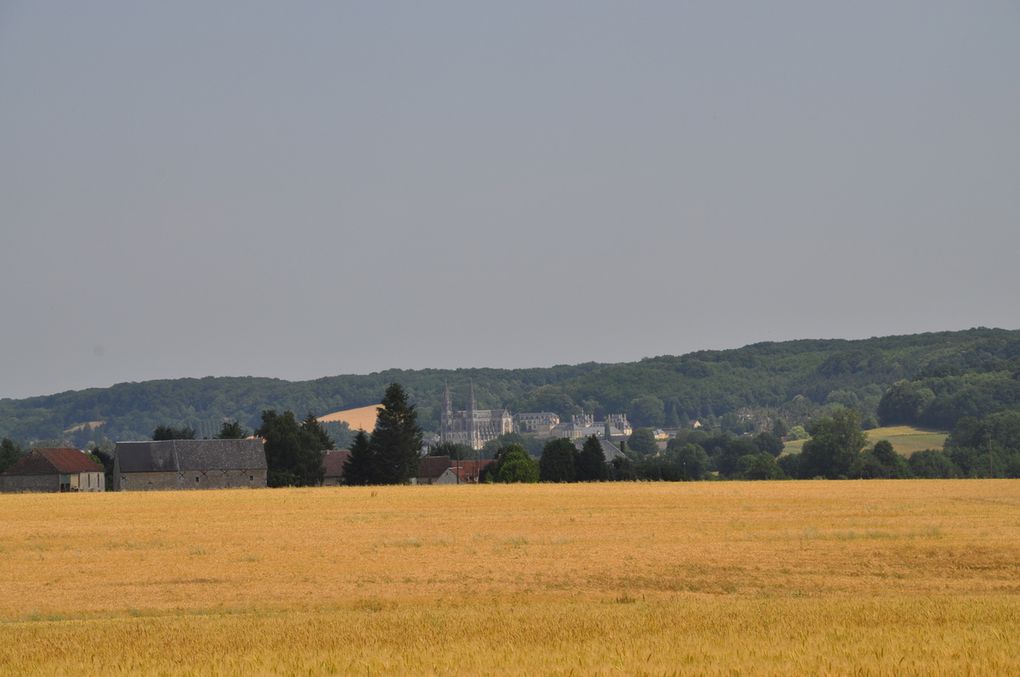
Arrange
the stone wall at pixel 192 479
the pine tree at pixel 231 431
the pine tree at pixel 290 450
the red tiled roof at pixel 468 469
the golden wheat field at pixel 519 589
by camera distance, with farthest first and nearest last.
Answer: the red tiled roof at pixel 468 469 < the pine tree at pixel 231 431 < the pine tree at pixel 290 450 < the stone wall at pixel 192 479 < the golden wheat field at pixel 519 589

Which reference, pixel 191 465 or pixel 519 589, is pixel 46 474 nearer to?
pixel 191 465

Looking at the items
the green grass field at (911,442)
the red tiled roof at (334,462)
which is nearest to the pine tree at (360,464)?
the red tiled roof at (334,462)

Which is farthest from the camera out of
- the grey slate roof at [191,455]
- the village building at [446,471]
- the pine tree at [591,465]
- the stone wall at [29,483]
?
the village building at [446,471]

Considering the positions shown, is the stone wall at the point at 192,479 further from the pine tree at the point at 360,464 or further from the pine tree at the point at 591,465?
the pine tree at the point at 591,465

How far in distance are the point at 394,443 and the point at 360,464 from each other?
9.74ft

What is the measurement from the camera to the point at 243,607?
26.1 meters

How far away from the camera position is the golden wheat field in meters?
18.5

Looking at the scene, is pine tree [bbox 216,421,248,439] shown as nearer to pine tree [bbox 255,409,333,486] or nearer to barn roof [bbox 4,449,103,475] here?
pine tree [bbox 255,409,333,486]

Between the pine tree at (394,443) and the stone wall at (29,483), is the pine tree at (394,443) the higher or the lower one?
the higher one

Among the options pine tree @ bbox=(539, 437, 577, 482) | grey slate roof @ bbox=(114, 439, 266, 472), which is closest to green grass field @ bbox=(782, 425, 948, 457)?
pine tree @ bbox=(539, 437, 577, 482)

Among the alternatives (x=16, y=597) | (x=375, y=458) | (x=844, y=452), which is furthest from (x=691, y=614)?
(x=844, y=452)

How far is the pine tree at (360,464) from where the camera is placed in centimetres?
9744

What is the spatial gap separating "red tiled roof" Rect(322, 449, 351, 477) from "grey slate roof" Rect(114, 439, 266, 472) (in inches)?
804

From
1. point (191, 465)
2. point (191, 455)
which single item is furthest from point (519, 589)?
point (191, 455)
